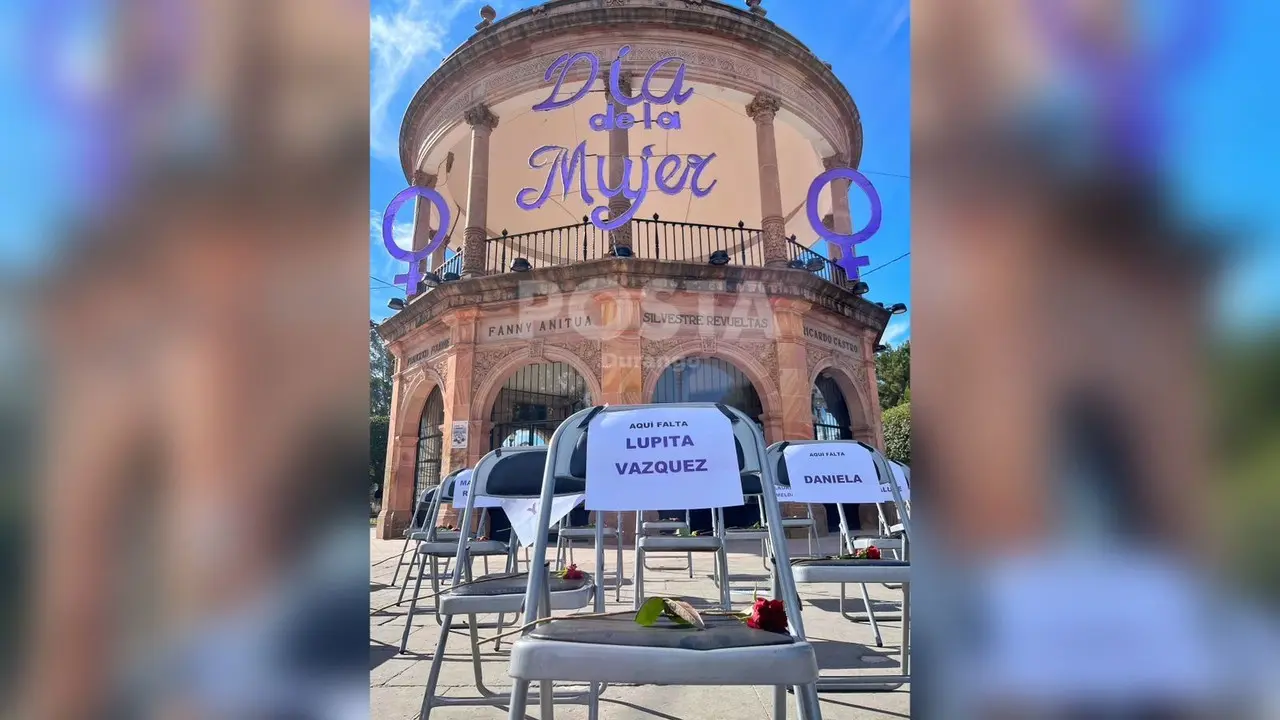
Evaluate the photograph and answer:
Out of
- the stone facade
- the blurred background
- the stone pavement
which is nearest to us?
the blurred background

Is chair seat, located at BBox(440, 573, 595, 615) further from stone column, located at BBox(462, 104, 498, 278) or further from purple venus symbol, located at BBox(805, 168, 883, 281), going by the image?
stone column, located at BBox(462, 104, 498, 278)

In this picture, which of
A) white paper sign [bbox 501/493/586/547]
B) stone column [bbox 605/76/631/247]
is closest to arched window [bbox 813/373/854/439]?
stone column [bbox 605/76/631/247]

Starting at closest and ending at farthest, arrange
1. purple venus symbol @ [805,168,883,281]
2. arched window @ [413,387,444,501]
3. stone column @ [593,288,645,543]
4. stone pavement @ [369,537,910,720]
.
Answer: stone pavement @ [369,537,910,720]
purple venus symbol @ [805,168,883,281]
stone column @ [593,288,645,543]
arched window @ [413,387,444,501]

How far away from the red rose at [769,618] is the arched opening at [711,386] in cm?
970

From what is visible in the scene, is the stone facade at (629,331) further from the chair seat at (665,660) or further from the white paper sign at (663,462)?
the chair seat at (665,660)

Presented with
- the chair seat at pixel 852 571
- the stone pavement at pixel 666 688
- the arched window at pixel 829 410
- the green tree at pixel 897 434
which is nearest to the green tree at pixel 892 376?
the green tree at pixel 897 434

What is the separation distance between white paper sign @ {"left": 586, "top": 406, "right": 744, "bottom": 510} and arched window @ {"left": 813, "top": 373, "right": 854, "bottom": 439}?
11.0 meters

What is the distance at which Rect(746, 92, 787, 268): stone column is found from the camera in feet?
38.5

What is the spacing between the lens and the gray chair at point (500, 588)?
7.10ft
